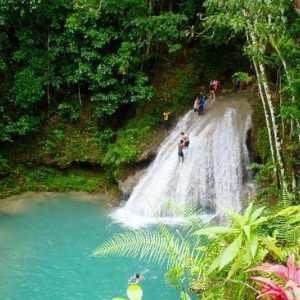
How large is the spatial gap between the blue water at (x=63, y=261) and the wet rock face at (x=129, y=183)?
839 mm

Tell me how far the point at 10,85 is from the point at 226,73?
714cm

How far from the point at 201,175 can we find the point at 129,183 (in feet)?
7.06

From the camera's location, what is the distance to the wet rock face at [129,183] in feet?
46.1

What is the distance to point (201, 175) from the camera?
530 inches

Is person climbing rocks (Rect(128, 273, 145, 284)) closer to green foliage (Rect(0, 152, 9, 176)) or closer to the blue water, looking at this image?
the blue water

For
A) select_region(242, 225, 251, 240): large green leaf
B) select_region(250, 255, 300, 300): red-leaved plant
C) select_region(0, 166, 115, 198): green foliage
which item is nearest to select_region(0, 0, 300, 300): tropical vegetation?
select_region(0, 166, 115, 198): green foliage

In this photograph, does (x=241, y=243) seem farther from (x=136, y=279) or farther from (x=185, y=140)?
(x=185, y=140)

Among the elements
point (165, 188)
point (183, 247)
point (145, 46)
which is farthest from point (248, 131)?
point (183, 247)

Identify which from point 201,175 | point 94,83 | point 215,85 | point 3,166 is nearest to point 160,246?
point 201,175

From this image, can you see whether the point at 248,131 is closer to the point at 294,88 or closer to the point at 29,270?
the point at 294,88

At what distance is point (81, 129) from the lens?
15.9 meters

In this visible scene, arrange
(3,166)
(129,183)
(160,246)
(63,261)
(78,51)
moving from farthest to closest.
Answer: (78,51), (3,166), (129,183), (63,261), (160,246)

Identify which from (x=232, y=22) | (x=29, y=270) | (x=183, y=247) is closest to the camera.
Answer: (x=183, y=247)

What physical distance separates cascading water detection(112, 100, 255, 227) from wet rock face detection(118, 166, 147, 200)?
17 cm
